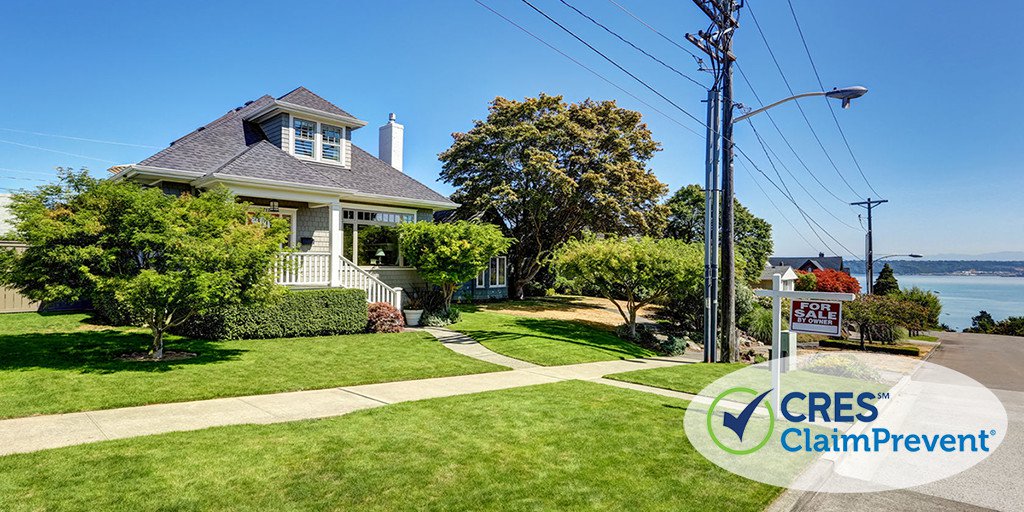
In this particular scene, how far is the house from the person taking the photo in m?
14.0

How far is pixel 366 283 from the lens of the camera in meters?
15.6

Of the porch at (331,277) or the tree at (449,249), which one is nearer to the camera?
the porch at (331,277)

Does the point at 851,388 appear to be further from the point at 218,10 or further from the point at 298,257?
the point at 218,10

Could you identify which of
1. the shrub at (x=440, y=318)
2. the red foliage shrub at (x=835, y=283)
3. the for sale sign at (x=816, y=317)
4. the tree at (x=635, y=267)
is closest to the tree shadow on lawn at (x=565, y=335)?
the shrub at (x=440, y=318)

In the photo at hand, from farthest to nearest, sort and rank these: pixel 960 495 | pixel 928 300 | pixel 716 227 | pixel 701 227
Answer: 1. pixel 701 227
2. pixel 928 300
3. pixel 716 227
4. pixel 960 495

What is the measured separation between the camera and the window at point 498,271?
2483cm

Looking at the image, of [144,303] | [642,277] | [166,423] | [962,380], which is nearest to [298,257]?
[144,303]

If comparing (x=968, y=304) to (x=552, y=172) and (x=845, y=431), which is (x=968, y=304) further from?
(x=845, y=431)

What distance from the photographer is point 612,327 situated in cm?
1973

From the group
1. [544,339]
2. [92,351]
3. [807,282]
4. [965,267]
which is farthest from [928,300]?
[965,267]

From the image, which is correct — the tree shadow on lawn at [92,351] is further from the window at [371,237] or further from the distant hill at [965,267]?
the distant hill at [965,267]

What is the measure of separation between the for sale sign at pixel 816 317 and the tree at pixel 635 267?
9.42m

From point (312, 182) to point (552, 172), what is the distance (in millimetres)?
10943

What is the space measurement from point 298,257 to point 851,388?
44.4ft
